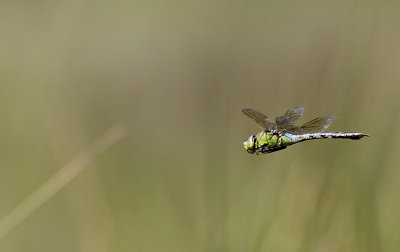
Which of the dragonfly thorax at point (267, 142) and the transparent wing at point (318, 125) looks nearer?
the transparent wing at point (318, 125)

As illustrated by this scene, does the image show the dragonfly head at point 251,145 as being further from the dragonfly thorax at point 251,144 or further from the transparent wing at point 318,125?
the transparent wing at point 318,125

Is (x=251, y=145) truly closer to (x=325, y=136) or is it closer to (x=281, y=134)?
(x=281, y=134)

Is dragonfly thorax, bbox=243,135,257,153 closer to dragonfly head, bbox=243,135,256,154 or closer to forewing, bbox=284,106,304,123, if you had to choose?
dragonfly head, bbox=243,135,256,154

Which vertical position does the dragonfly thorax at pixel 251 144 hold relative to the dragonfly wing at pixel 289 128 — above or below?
below

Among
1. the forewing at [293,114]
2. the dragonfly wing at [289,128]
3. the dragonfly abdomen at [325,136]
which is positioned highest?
the forewing at [293,114]

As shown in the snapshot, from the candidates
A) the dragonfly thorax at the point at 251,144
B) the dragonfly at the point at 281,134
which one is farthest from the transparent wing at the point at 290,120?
the dragonfly thorax at the point at 251,144

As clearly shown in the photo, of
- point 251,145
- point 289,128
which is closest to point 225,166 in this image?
point 251,145

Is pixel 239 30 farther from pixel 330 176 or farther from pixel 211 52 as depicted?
pixel 330 176

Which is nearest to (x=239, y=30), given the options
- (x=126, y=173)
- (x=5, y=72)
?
(x=5, y=72)
